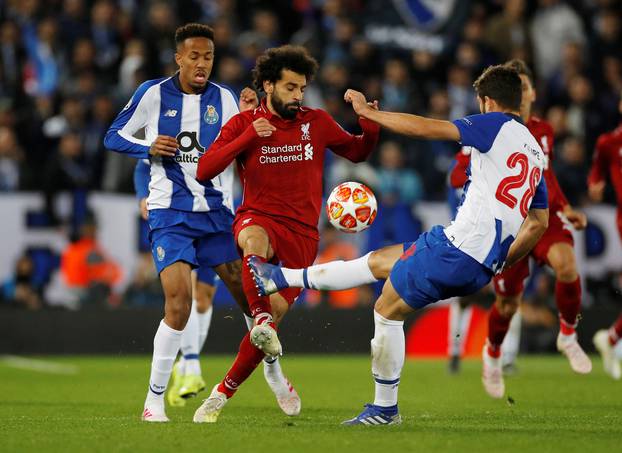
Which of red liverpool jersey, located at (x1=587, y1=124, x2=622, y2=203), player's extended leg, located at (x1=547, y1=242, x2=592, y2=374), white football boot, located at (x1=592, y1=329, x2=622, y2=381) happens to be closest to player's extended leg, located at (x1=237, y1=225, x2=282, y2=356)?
player's extended leg, located at (x1=547, y1=242, x2=592, y2=374)

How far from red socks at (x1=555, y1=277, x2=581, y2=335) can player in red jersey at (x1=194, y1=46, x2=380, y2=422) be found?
2.80 metres

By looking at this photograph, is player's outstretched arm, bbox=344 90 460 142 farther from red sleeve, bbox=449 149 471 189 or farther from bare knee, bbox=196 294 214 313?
bare knee, bbox=196 294 214 313

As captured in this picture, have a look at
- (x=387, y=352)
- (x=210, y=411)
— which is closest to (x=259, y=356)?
(x=210, y=411)

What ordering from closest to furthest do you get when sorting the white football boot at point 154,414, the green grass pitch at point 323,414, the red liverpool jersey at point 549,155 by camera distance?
the green grass pitch at point 323,414 → the white football boot at point 154,414 → the red liverpool jersey at point 549,155

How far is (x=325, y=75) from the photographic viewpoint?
56.6 ft

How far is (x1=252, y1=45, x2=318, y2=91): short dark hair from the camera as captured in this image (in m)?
8.28


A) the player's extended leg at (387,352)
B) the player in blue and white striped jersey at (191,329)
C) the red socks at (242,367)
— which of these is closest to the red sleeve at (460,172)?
the player in blue and white striped jersey at (191,329)

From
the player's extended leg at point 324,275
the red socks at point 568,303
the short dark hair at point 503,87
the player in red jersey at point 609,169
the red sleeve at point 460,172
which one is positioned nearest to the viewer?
the short dark hair at point 503,87

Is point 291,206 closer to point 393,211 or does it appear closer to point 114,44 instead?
point 393,211

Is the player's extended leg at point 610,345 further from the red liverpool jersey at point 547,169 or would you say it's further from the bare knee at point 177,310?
the bare knee at point 177,310

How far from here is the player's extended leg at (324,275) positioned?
7891 millimetres

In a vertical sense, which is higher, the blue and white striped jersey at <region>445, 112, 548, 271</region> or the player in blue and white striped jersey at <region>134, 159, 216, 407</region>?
the blue and white striped jersey at <region>445, 112, 548, 271</region>

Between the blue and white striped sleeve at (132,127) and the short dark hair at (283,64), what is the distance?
89cm

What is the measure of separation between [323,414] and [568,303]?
2777mm
